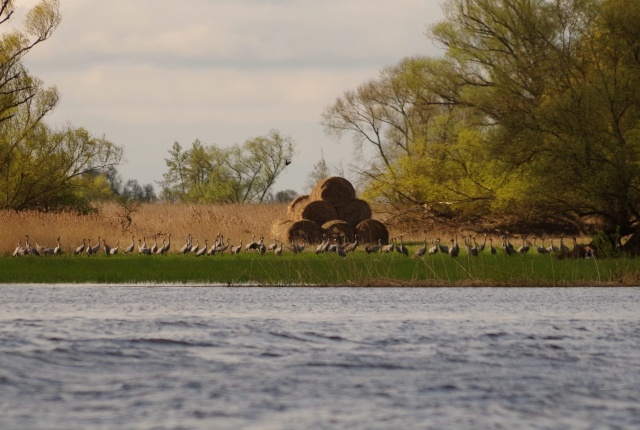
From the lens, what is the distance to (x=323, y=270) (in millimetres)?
24828

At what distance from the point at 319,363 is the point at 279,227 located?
24.8 meters

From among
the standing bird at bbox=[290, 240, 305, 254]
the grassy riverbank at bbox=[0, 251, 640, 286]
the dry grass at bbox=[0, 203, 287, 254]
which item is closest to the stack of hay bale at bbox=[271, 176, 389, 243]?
the dry grass at bbox=[0, 203, 287, 254]

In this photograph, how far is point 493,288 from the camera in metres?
22.2

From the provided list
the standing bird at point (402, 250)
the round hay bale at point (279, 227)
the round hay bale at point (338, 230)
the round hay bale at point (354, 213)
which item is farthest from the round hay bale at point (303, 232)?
the standing bird at point (402, 250)

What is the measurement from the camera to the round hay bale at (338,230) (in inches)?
1373

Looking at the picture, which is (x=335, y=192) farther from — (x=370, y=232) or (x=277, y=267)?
(x=277, y=267)

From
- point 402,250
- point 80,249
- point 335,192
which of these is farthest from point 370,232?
point 80,249

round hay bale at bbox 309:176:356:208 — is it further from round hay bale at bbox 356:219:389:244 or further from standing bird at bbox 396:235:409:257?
standing bird at bbox 396:235:409:257

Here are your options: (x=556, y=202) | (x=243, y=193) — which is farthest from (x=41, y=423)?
(x=243, y=193)

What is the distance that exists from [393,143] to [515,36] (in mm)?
26191

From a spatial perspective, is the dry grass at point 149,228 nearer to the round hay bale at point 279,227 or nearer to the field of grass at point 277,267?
the field of grass at point 277,267

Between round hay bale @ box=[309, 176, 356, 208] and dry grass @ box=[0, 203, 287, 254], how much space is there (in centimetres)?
237

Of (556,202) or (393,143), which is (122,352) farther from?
(393,143)

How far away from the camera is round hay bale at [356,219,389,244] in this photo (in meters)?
35.8
